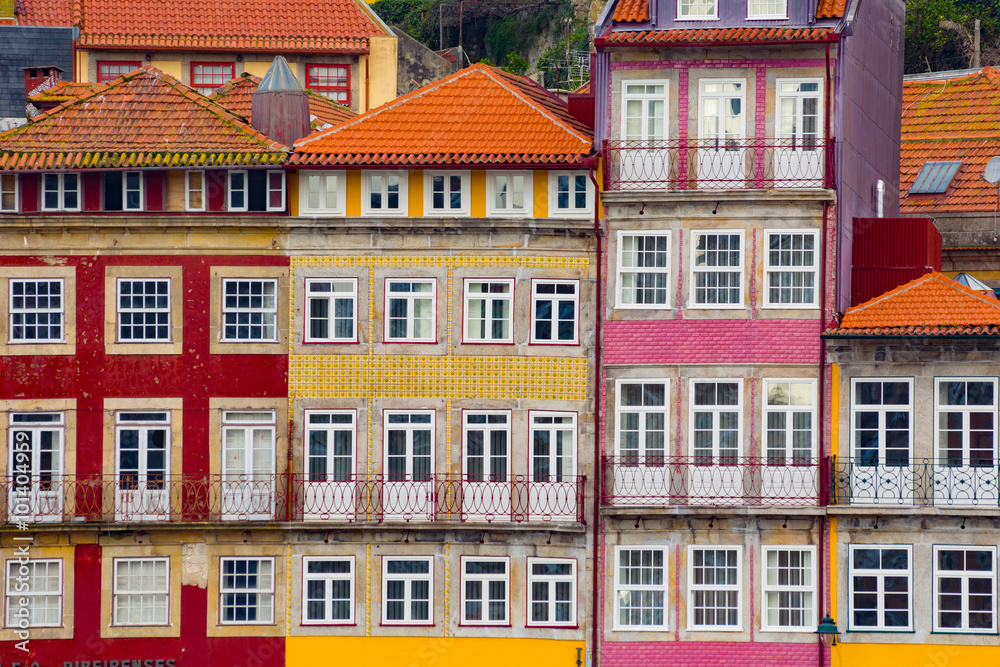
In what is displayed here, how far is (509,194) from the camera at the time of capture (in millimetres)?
36688

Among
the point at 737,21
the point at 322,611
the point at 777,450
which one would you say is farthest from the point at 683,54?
the point at 322,611

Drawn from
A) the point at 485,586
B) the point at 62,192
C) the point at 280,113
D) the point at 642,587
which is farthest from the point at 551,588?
the point at 62,192

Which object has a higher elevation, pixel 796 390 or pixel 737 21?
pixel 737 21

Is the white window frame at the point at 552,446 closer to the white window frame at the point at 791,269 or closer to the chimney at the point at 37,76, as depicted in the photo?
the white window frame at the point at 791,269

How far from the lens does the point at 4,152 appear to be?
3641 centimetres

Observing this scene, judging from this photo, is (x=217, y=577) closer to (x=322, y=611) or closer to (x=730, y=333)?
(x=322, y=611)

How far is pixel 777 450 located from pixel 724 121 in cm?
647

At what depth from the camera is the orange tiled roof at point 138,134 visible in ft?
119

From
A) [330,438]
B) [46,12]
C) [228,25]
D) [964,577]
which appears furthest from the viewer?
[46,12]

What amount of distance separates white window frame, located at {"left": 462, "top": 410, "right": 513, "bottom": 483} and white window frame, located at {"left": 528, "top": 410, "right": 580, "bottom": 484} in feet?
1.47

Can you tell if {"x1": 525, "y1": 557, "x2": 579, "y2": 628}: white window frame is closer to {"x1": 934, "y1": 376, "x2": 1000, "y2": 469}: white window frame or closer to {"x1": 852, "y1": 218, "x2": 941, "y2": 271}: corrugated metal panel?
{"x1": 934, "y1": 376, "x2": 1000, "y2": 469}: white window frame

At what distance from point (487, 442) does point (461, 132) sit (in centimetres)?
612

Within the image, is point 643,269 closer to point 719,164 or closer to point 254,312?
point 719,164

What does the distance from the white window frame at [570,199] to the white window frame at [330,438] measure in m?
5.57
